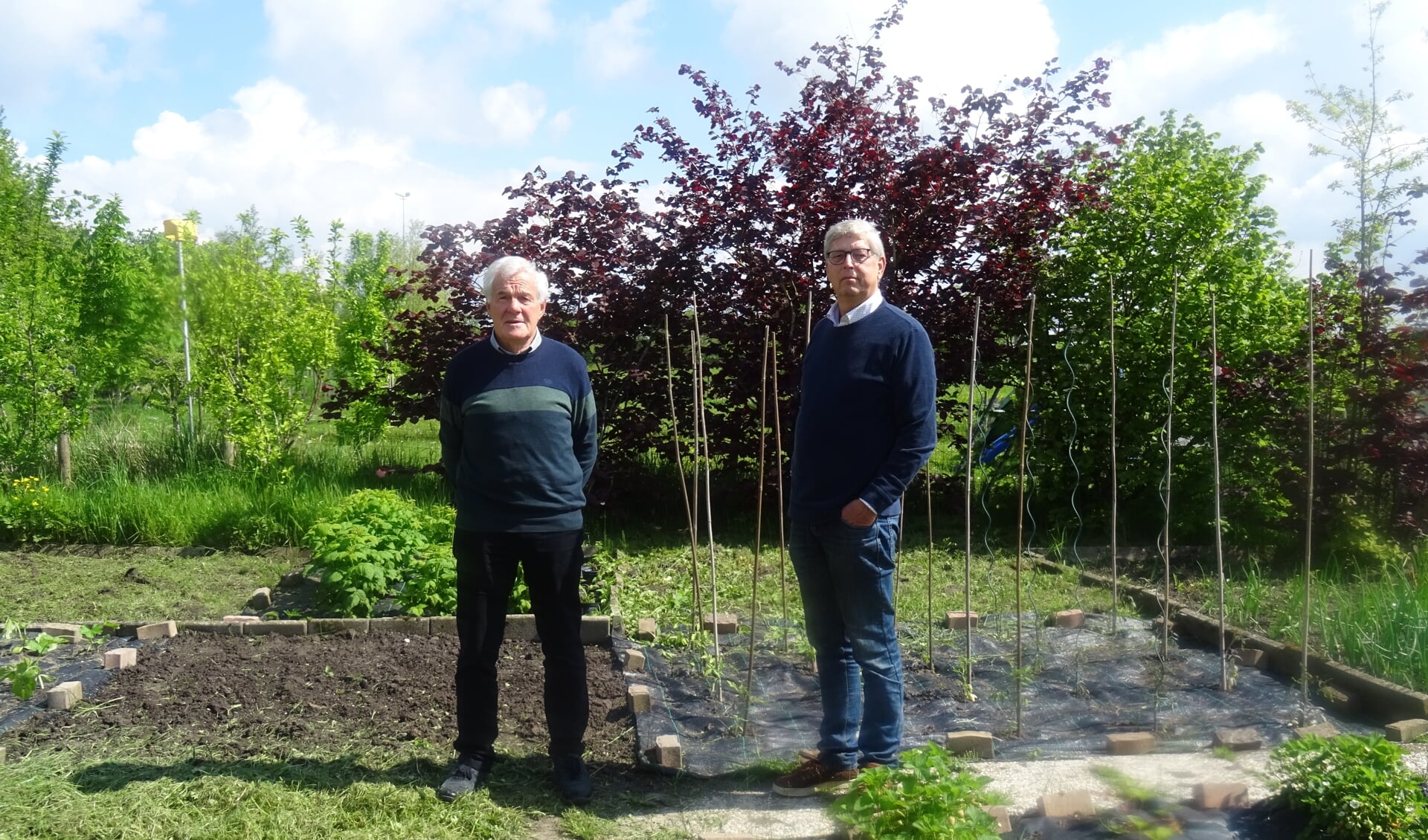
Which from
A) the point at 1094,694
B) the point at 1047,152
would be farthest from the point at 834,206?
the point at 1094,694

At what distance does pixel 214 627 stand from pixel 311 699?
117 cm

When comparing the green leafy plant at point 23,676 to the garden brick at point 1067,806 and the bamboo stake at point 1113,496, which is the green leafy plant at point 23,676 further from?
the bamboo stake at point 1113,496

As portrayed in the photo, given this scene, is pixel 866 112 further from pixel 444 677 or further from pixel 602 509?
pixel 444 677

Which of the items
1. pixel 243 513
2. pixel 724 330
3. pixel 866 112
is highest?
pixel 866 112

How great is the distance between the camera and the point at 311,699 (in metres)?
4.18

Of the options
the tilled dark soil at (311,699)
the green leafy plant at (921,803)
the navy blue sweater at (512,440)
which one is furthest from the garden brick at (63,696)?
the green leafy plant at (921,803)

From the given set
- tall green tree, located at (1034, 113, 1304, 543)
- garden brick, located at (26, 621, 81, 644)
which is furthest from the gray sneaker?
tall green tree, located at (1034, 113, 1304, 543)

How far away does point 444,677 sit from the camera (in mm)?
4438

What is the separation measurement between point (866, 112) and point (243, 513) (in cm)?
529

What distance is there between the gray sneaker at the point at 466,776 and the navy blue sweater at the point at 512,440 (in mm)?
759

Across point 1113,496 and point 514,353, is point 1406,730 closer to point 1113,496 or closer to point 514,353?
point 1113,496

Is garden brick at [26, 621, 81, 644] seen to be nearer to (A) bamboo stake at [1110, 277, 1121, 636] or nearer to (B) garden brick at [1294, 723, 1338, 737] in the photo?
(A) bamboo stake at [1110, 277, 1121, 636]

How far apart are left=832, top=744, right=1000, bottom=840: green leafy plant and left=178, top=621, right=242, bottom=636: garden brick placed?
3365 mm

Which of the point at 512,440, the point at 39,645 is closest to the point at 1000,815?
the point at 512,440
